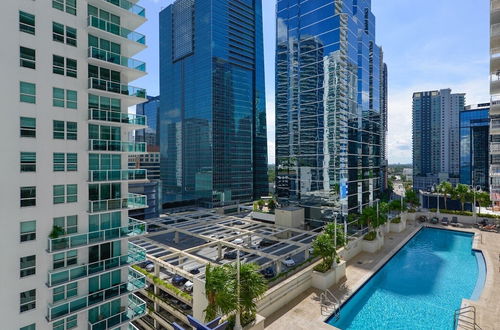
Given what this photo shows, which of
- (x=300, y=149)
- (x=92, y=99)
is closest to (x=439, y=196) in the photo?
(x=300, y=149)

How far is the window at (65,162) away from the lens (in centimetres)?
1783

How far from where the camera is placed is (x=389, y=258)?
125 feet

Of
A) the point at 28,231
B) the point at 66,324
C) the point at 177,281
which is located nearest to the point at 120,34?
the point at 28,231

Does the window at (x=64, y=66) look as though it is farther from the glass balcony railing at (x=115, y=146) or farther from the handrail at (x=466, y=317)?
the handrail at (x=466, y=317)

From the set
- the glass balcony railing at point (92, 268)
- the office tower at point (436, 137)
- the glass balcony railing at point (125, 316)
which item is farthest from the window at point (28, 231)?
the office tower at point (436, 137)

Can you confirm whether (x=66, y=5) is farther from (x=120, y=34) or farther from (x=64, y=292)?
(x=64, y=292)

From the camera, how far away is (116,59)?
20.7m

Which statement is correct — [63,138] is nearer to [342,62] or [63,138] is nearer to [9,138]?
[9,138]

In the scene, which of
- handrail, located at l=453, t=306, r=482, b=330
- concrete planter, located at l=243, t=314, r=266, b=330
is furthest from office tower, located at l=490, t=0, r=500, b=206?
concrete planter, located at l=243, t=314, r=266, b=330

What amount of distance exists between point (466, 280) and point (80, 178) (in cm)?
4256

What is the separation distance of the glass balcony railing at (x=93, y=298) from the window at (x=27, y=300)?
1.05 m

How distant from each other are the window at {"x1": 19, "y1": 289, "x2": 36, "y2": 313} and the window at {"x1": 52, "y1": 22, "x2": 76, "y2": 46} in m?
16.8

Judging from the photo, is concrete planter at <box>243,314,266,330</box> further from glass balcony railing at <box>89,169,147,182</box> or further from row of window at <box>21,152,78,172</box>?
row of window at <box>21,152,78,172</box>

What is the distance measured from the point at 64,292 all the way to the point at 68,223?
465 cm
